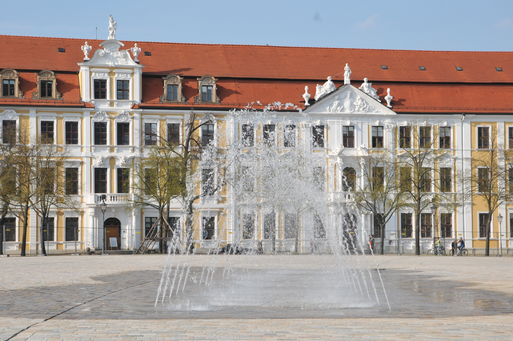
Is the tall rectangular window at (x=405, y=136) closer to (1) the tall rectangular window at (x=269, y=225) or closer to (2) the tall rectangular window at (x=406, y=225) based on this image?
(2) the tall rectangular window at (x=406, y=225)

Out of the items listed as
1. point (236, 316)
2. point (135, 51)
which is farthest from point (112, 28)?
point (236, 316)

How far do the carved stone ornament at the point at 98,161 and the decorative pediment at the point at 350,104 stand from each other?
1352cm

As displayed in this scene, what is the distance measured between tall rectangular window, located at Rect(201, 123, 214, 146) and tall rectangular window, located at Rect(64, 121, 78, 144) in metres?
7.86

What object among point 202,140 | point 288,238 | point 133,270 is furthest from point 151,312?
point 202,140

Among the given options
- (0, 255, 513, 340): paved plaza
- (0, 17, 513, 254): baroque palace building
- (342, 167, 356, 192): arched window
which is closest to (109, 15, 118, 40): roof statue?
(0, 17, 513, 254): baroque palace building

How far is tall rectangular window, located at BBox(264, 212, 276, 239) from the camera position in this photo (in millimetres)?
51094

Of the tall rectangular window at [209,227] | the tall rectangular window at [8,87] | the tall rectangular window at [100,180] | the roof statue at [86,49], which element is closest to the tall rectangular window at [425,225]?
the tall rectangular window at [209,227]

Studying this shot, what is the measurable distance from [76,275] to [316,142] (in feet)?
106

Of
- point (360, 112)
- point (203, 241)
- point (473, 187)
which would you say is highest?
point (360, 112)

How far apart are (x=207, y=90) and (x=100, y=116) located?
6981 mm

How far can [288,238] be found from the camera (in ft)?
169

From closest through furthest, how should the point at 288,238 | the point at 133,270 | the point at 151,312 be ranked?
the point at 151,312, the point at 133,270, the point at 288,238

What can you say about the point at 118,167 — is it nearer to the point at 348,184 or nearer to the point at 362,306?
the point at 348,184

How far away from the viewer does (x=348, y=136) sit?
186 feet
